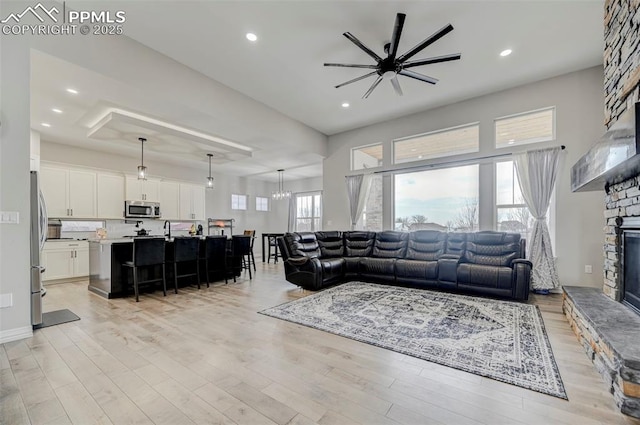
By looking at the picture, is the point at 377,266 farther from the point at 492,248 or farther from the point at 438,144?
the point at 438,144

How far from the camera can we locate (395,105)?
5.45m

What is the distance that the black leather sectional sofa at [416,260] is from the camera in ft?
13.2

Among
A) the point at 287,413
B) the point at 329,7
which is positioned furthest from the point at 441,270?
the point at 329,7

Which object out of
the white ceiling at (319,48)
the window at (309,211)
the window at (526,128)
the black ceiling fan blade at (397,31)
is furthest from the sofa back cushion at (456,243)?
the window at (309,211)

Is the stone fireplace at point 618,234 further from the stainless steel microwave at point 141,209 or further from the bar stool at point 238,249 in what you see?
the stainless steel microwave at point 141,209

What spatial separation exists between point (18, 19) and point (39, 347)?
123 inches

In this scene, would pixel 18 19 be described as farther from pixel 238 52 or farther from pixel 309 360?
pixel 309 360

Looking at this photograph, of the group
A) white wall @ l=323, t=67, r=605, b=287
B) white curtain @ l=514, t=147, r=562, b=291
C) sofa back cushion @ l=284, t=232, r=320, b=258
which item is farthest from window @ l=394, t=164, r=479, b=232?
sofa back cushion @ l=284, t=232, r=320, b=258

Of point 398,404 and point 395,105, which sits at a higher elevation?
point 395,105

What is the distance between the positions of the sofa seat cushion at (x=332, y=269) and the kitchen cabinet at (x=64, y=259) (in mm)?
5119

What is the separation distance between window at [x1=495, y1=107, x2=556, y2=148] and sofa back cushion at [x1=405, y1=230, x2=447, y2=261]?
6.52 ft

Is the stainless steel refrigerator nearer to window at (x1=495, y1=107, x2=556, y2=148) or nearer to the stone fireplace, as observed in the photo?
the stone fireplace

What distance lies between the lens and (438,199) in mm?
5691

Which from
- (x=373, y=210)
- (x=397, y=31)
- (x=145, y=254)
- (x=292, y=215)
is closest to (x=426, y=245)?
(x=373, y=210)
